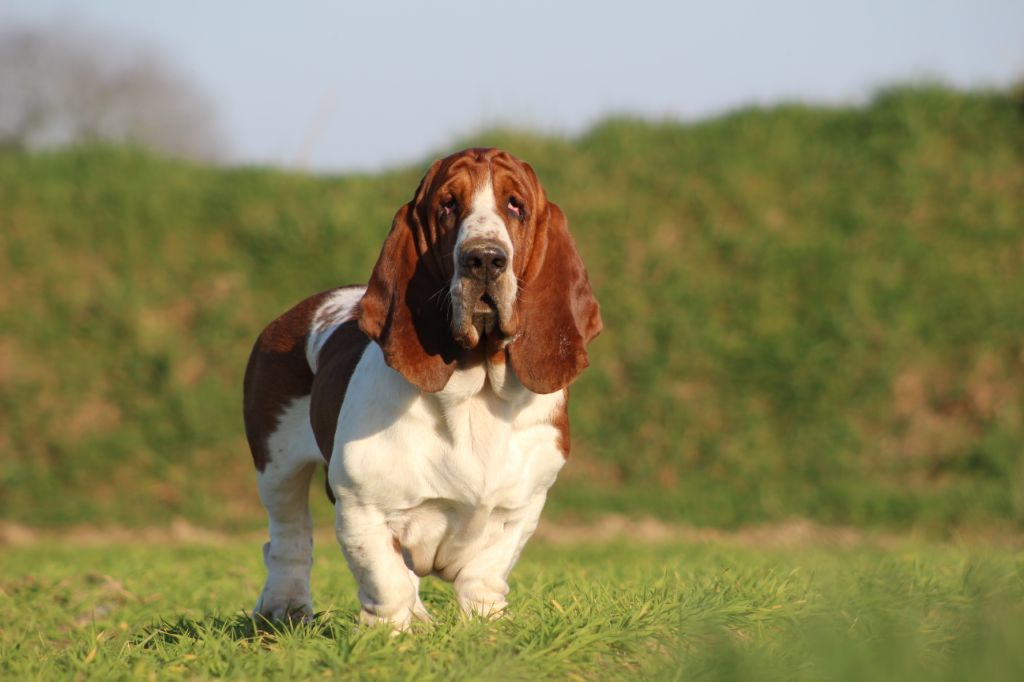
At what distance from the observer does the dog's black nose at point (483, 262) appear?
147 inches

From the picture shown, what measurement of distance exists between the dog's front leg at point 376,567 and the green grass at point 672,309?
7.19m

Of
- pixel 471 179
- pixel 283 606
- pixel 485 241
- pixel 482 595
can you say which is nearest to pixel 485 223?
pixel 485 241

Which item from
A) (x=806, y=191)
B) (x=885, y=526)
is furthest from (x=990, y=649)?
(x=806, y=191)

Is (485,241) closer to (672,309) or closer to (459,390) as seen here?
A: (459,390)

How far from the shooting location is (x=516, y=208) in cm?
403

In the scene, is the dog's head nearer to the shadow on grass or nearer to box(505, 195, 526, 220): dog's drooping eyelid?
box(505, 195, 526, 220): dog's drooping eyelid

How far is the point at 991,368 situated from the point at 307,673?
992cm

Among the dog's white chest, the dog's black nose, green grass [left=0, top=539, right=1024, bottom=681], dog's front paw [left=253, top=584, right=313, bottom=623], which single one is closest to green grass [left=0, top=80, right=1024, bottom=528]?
green grass [left=0, top=539, right=1024, bottom=681]

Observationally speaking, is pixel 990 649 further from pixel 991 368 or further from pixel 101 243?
pixel 101 243

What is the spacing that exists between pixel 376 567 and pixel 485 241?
3.78 feet

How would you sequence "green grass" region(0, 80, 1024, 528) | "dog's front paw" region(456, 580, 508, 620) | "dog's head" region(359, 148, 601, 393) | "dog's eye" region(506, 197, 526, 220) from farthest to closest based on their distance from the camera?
"green grass" region(0, 80, 1024, 528)
"dog's front paw" region(456, 580, 508, 620)
"dog's eye" region(506, 197, 526, 220)
"dog's head" region(359, 148, 601, 393)

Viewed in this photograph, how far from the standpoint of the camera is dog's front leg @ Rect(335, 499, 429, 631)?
4.04 metres

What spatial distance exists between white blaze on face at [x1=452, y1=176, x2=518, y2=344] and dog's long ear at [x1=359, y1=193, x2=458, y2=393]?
0.49ft

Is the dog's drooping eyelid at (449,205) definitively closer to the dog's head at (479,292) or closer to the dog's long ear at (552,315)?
the dog's head at (479,292)
